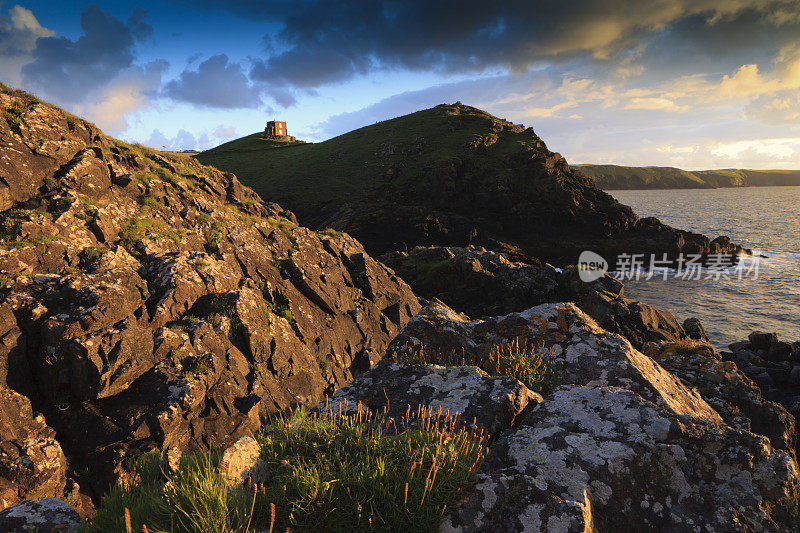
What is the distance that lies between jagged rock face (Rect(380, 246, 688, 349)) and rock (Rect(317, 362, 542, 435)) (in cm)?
2779

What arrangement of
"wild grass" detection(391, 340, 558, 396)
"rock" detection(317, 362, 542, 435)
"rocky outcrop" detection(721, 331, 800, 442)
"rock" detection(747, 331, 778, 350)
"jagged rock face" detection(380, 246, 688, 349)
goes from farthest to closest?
"jagged rock face" detection(380, 246, 688, 349), "rock" detection(747, 331, 778, 350), "rocky outcrop" detection(721, 331, 800, 442), "wild grass" detection(391, 340, 558, 396), "rock" detection(317, 362, 542, 435)

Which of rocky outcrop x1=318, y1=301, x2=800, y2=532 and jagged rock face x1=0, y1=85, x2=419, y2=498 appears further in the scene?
jagged rock face x1=0, y1=85, x2=419, y2=498

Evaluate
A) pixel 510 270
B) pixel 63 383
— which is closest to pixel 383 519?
pixel 63 383

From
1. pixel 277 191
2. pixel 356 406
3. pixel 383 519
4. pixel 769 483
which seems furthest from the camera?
pixel 277 191

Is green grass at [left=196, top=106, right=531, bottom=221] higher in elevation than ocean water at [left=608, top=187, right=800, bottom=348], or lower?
higher

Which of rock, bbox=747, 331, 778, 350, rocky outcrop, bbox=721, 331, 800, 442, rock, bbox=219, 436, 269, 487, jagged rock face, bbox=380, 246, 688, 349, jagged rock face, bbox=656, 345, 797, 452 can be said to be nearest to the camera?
rock, bbox=219, 436, 269, 487

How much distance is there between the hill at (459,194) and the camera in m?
73.5

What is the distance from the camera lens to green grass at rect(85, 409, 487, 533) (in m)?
3.56

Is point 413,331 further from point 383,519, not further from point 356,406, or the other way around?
point 383,519

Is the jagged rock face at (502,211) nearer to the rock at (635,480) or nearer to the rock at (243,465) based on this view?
the rock at (243,465)

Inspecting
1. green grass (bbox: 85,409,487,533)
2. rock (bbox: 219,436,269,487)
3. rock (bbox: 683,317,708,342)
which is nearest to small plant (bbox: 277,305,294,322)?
green grass (bbox: 85,409,487,533)

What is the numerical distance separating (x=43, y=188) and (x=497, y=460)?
19.8 m

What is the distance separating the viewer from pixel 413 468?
3.79m

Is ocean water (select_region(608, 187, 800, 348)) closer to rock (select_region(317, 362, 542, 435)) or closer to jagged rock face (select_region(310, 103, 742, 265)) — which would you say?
jagged rock face (select_region(310, 103, 742, 265))
